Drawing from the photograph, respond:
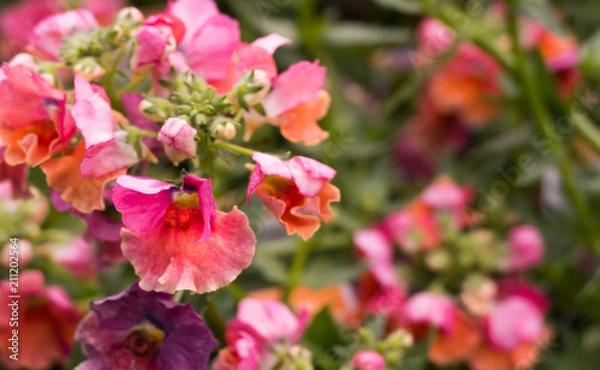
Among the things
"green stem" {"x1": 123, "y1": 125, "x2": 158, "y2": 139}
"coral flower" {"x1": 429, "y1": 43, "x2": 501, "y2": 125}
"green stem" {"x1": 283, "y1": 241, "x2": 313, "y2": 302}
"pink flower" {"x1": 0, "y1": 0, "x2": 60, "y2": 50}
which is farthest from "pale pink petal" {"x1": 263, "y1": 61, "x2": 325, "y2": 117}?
"pink flower" {"x1": 0, "y1": 0, "x2": 60, "y2": 50}

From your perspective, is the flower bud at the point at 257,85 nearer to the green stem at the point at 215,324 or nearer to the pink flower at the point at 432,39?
the green stem at the point at 215,324

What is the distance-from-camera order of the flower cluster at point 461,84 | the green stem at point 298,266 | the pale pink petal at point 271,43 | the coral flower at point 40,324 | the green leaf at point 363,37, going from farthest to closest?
the green leaf at point 363,37, the flower cluster at point 461,84, the green stem at point 298,266, the coral flower at point 40,324, the pale pink petal at point 271,43

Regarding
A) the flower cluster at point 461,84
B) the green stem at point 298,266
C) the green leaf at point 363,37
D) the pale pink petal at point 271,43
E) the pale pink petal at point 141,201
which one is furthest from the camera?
the green leaf at point 363,37

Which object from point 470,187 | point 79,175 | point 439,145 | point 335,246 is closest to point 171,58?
point 79,175

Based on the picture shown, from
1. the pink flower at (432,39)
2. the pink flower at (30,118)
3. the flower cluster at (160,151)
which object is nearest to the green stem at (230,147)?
the flower cluster at (160,151)

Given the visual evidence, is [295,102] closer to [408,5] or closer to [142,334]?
[142,334]

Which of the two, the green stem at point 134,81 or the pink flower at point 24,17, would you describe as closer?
the green stem at point 134,81
